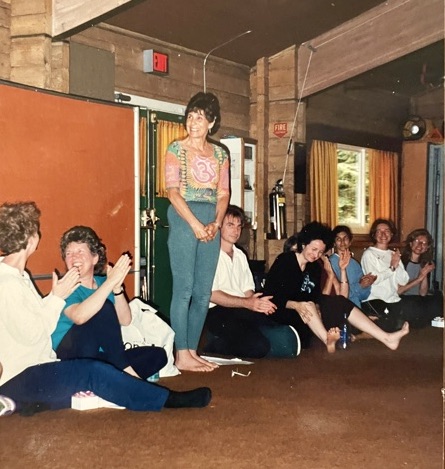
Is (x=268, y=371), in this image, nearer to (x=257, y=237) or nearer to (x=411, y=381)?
(x=411, y=381)

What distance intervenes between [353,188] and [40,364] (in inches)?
235

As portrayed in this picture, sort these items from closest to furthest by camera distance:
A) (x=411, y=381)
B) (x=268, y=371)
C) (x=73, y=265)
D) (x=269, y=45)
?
(x=73, y=265) < (x=411, y=381) < (x=268, y=371) < (x=269, y=45)

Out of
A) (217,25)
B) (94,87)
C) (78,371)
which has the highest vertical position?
(217,25)

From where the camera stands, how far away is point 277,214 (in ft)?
21.5

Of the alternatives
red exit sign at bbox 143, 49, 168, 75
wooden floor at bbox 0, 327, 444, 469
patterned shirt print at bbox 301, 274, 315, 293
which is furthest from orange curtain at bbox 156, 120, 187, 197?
wooden floor at bbox 0, 327, 444, 469

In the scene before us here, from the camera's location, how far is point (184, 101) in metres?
5.99

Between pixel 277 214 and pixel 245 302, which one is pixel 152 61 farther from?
pixel 245 302

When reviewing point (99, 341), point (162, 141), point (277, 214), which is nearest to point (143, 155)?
point (162, 141)

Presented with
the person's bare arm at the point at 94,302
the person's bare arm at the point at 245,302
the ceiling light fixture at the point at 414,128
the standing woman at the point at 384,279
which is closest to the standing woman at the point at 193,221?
the person's bare arm at the point at 245,302

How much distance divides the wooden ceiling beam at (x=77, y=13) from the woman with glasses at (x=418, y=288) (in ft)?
10.1

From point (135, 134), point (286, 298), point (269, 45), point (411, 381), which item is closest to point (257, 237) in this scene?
point (269, 45)

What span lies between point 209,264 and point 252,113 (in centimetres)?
315

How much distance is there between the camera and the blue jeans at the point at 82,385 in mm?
2826

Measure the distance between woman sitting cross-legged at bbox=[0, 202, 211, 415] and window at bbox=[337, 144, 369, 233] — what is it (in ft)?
18.1
